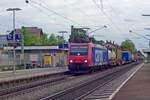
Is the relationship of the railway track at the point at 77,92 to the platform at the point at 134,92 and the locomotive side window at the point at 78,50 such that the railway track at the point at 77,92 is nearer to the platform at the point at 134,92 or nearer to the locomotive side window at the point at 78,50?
the platform at the point at 134,92

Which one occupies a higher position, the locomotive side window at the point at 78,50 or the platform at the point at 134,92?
the locomotive side window at the point at 78,50

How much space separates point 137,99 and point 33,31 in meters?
147

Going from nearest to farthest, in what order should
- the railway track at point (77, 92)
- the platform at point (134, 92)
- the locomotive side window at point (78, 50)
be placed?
the platform at point (134, 92) → the railway track at point (77, 92) → the locomotive side window at point (78, 50)

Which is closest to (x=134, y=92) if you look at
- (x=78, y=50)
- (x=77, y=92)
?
(x=77, y=92)

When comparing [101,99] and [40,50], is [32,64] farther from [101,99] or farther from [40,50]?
[101,99]

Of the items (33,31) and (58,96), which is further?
(33,31)

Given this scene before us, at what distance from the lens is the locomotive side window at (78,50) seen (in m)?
46.1

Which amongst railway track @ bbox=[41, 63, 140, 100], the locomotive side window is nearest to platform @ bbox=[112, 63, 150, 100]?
railway track @ bbox=[41, 63, 140, 100]

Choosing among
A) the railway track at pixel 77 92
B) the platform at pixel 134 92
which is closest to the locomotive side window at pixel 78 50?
the railway track at pixel 77 92

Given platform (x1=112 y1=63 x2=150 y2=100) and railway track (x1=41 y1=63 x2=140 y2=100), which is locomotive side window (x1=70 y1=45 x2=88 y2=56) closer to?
railway track (x1=41 y1=63 x2=140 y2=100)

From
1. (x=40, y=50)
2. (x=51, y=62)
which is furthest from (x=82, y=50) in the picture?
(x=40, y=50)

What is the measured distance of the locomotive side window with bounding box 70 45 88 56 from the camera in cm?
4608

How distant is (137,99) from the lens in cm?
1986

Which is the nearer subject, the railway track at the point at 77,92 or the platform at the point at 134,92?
the platform at the point at 134,92
